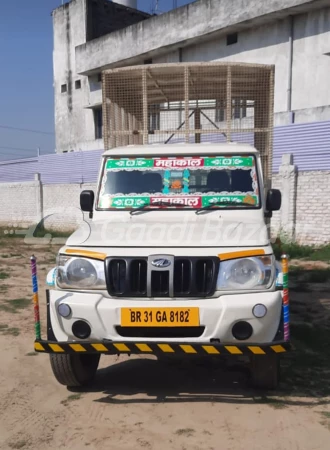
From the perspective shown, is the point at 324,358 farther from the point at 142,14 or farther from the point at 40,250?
the point at 142,14

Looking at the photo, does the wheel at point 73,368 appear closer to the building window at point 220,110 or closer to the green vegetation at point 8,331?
the green vegetation at point 8,331

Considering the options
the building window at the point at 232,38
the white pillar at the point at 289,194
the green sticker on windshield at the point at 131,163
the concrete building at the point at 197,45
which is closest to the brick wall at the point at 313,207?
the white pillar at the point at 289,194

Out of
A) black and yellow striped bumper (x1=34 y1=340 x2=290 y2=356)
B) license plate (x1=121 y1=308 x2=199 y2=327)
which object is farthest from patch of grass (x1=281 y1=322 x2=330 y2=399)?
license plate (x1=121 y1=308 x2=199 y2=327)

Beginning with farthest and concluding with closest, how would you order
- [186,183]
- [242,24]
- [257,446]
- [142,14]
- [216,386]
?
[142,14] → [242,24] → [186,183] → [216,386] → [257,446]

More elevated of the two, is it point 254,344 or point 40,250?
point 254,344

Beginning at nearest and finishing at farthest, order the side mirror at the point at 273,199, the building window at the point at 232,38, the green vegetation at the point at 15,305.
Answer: the side mirror at the point at 273,199 → the green vegetation at the point at 15,305 → the building window at the point at 232,38

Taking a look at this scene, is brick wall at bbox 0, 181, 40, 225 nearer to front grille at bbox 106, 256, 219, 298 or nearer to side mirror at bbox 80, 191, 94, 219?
side mirror at bbox 80, 191, 94, 219

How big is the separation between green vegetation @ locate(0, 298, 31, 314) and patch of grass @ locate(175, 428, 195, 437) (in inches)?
157

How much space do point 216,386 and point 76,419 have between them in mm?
1204

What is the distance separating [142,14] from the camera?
28891 mm

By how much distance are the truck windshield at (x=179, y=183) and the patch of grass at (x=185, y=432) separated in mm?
1938

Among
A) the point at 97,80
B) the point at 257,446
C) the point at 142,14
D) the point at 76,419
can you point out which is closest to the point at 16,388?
the point at 76,419

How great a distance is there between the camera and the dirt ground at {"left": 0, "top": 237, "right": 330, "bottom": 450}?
3.11 m

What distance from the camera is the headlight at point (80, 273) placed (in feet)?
11.0
